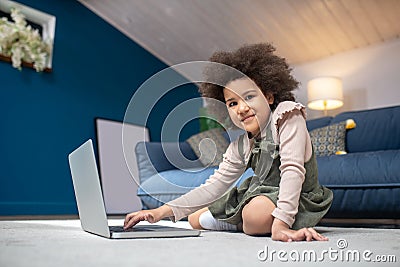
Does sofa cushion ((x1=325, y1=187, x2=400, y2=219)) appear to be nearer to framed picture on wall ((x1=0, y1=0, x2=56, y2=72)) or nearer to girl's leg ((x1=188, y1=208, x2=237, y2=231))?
girl's leg ((x1=188, y1=208, x2=237, y2=231))

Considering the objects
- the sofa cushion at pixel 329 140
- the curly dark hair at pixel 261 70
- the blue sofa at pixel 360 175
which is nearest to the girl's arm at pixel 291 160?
the curly dark hair at pixel 261 70

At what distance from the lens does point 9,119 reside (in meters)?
3.35

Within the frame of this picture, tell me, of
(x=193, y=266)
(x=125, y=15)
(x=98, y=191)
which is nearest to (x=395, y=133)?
(x=98, y=191)

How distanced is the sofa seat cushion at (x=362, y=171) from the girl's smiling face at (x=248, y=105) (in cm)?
86

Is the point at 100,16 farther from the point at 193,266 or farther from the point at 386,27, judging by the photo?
the point at 193,266

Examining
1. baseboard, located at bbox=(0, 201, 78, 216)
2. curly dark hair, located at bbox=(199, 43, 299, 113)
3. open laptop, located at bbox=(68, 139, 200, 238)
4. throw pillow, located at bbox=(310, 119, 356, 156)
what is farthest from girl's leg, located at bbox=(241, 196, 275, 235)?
baseboard, located at bbox=(0, 201, 78, 216)

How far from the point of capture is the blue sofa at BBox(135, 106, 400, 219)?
72.9 inches

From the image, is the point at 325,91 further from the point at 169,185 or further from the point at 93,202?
the point at 93,202

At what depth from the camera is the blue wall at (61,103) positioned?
335cm

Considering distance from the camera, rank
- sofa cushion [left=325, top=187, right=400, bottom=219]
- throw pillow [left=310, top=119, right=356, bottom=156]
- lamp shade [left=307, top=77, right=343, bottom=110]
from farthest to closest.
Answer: lamp shade [left=307, top=77, right=343, bottom=110] → throw pillow [left=310, top=119, right=356, bottom=156] → sofa cushion [left=325, top=187, right=400, bottom=219]

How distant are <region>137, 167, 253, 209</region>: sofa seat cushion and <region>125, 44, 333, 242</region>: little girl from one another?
93 cm

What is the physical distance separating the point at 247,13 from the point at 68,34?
5.44ft

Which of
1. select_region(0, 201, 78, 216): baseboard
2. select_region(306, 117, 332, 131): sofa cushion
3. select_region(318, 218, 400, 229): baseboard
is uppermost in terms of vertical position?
select_region(306, 117, 332, 131): sofa cushion

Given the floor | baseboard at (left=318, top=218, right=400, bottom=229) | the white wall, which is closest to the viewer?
the floor
